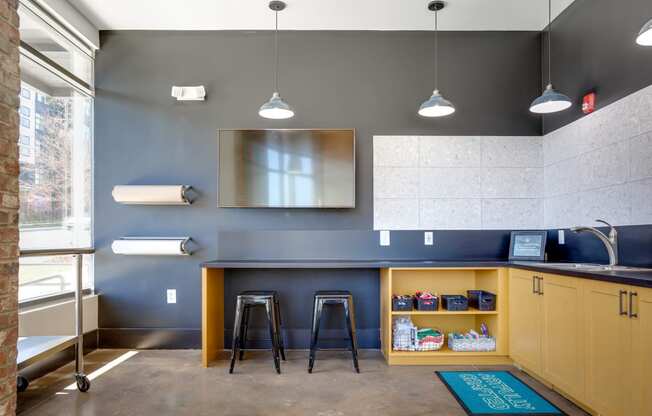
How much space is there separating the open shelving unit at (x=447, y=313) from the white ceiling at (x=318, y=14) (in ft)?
7.46

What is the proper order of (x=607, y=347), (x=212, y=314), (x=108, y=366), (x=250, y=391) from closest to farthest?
(x=607, y=347)
(x=250, y=391)
(x=108, y=366)
(x=212, y=314)

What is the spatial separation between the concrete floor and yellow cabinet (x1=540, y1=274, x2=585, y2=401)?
171 millimetres

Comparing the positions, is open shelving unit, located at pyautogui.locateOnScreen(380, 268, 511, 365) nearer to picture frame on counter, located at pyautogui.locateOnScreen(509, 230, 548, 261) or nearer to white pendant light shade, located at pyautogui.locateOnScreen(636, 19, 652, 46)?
picture frame on counter, located at pyautogui.locateOnScreen(509, 230, 548, 261)

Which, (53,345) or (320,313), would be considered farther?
(320,313)

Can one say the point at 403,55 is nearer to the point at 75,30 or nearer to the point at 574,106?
the point at 574,106

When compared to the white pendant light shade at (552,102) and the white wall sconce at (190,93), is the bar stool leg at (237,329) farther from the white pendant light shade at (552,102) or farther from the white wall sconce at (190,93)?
the white pendant light shade at (552,102)

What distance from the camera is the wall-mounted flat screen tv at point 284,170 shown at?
3707 mm

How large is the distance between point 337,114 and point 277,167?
80 centimetres

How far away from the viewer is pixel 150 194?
3639 mm

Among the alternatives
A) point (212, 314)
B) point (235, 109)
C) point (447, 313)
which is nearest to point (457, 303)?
point (447, 313)

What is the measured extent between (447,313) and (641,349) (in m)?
1.51

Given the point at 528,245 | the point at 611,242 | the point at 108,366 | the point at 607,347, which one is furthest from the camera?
the point at 528,245

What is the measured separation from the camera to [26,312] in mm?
2973

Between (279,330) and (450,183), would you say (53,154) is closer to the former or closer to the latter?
(279,330)
